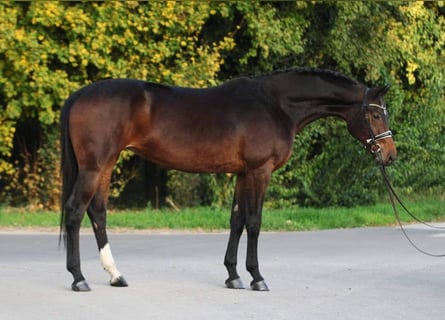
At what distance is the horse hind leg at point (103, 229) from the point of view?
9.33m

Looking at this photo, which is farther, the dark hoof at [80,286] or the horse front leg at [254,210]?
the horse front leg at [254,210]

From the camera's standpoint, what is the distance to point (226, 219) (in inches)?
635

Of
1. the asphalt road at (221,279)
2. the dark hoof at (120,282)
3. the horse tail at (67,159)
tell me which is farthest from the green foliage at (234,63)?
the dark hoof at (120,282)

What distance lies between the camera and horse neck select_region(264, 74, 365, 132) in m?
9.66

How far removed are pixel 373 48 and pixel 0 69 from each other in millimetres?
7270

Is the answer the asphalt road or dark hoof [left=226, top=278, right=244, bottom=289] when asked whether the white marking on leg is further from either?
dark hoof [left=226, top=278, right=244, bottom=289]

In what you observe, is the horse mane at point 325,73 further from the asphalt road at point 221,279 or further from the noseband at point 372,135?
the asphalt road at point 221,279

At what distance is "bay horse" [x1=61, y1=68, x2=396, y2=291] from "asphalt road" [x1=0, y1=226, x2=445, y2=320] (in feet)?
1.48

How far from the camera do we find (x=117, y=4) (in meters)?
17.9

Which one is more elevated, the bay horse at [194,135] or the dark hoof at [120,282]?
the bay horse at [194,135]

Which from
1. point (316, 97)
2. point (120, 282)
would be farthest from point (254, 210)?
point (120, 282)

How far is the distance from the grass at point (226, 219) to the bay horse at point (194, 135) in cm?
584

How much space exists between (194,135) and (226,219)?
684 cm

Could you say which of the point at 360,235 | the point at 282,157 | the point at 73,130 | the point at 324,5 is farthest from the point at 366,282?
the point at 324,5
